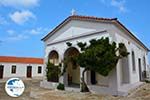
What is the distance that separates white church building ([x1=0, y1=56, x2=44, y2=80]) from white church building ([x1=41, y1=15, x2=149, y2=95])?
18216 millimetres

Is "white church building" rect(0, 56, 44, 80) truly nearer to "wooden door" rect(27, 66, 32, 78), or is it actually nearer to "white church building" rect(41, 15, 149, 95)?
"wooden door" rect(27, 66, 32, 78)

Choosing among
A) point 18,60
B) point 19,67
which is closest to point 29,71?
point 19,67

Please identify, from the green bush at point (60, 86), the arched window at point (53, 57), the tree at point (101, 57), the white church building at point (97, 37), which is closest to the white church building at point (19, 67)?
the white church building at point (97, 37)

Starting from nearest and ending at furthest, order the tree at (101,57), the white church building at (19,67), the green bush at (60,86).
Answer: the tree at (101,57) → the green bush at (60,86) → the white church building at (19,67)

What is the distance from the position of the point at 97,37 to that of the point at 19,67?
26.4 meters

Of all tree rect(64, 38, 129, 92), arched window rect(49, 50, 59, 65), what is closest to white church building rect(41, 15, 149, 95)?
arched window rect(49, 50, 59, 65)

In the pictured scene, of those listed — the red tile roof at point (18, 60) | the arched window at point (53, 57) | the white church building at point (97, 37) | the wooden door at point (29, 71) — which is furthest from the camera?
the wooden door at point (29, 71)

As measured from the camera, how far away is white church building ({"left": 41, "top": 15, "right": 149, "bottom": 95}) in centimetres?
1439

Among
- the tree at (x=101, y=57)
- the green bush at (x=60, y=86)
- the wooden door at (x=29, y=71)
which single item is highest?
the tree at (x=101, y=57)

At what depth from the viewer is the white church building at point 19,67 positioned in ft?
119

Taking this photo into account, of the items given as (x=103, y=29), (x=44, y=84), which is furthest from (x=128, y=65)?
(x=44, y=84)

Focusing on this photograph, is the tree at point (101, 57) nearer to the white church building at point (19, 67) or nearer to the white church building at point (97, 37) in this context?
the white church building at point (97, 37)

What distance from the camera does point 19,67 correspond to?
37.7m

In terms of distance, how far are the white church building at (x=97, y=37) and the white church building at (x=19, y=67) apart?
18216 millimetres
